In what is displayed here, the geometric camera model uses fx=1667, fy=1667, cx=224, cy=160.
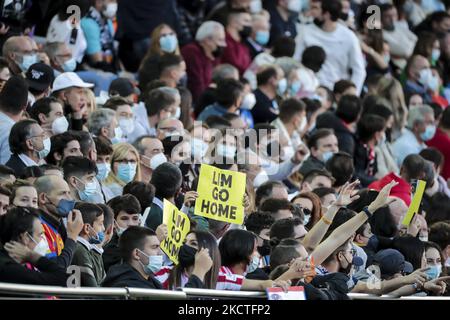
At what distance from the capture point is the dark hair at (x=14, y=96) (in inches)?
498

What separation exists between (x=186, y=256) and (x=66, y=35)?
524 centimetres

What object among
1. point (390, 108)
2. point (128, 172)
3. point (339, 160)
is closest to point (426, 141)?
point (390, 108)

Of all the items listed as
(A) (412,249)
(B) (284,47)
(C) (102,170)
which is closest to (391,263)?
(A) (412,249)

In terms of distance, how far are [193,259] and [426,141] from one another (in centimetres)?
747

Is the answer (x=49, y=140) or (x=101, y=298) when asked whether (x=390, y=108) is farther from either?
(x=101, y=298)

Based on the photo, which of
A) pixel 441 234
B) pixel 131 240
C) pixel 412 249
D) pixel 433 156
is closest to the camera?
pixel 131 240

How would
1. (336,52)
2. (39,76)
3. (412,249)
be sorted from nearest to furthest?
(412,249)
(39,76)
(336,52)

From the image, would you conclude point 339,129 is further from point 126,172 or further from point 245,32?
point 126,172

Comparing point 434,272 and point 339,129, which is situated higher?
point 434,272

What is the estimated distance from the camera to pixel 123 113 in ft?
45.7

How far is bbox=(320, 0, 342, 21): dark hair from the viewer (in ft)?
60.2

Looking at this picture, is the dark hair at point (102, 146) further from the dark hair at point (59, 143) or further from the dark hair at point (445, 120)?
the dark hair at point (445, 120)

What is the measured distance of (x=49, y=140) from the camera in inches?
483

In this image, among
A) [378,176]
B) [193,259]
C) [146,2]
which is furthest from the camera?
[146,2]
